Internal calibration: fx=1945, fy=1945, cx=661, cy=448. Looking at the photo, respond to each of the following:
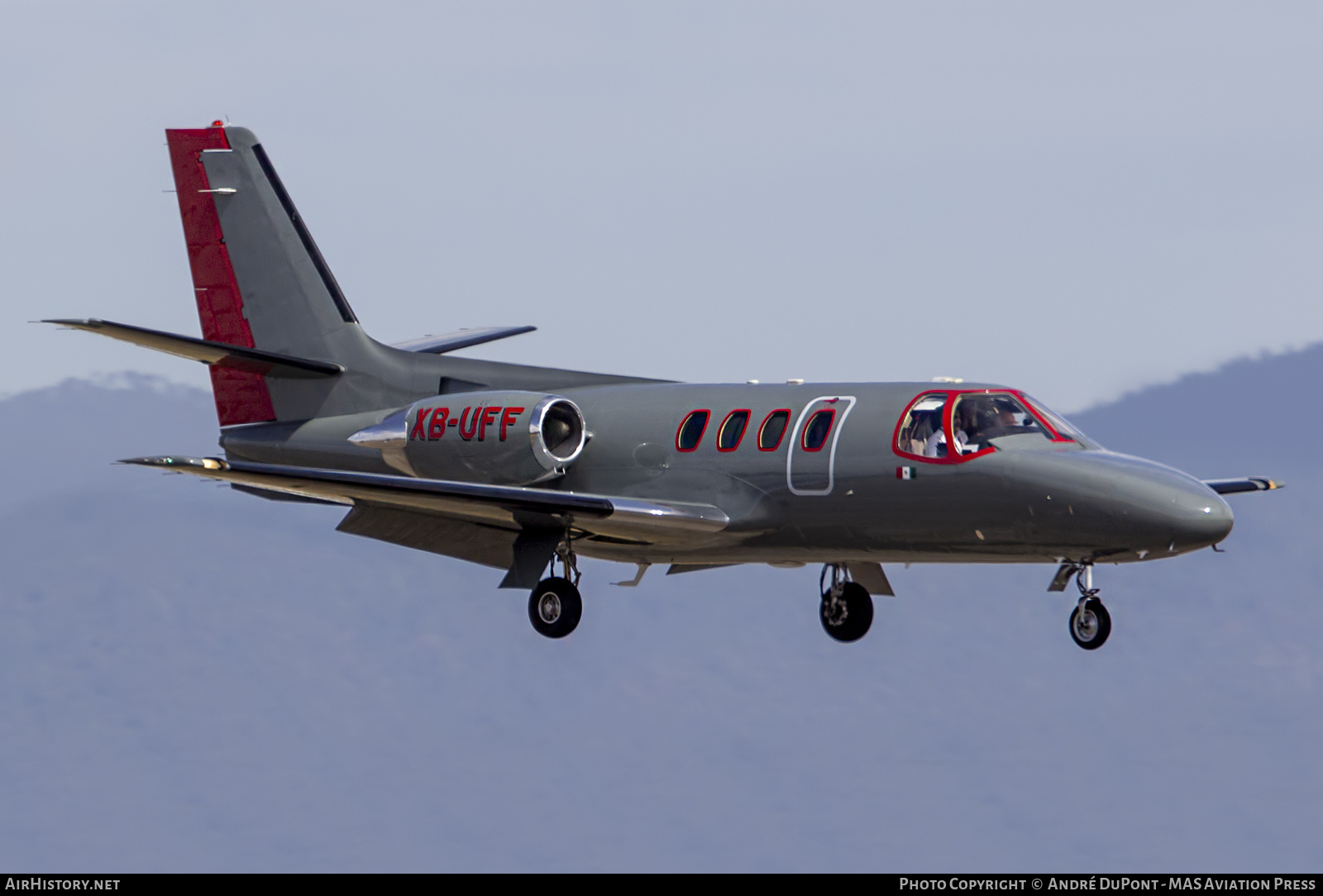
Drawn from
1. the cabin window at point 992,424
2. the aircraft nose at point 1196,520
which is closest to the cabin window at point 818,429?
the cabin window at point 992,424

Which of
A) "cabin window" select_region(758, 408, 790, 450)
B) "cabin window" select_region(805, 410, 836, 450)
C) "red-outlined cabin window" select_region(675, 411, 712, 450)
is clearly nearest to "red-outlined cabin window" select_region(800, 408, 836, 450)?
"cabin window" select_region(805, 410, 836, 450)

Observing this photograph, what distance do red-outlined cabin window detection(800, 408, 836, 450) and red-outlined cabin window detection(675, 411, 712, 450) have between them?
1.53m

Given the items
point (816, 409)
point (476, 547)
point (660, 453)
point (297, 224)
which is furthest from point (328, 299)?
point (816, 409)

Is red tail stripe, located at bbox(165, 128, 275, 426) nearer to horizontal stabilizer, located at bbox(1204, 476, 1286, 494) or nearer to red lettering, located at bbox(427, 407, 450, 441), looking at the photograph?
red lettering, located at bbox(427, 407, 450, 441)

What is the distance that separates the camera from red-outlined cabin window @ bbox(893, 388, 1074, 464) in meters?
23.1

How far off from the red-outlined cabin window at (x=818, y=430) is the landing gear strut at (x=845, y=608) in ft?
10.9

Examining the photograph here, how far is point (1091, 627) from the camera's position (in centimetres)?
2239

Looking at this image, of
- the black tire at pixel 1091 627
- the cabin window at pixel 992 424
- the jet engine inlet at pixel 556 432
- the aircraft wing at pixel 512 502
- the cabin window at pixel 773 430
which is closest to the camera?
the black tire at pixel 1091 627

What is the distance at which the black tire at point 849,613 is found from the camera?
27.2 m

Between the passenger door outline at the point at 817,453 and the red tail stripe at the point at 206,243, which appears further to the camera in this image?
the red tail stripe at the point at 206,243

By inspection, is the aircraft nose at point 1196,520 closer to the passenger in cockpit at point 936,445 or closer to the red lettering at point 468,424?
the passenger in cockpit at point 936,445

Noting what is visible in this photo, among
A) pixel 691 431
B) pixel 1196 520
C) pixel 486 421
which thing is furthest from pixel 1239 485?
pixel 486 421

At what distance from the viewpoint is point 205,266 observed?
29.7 metres

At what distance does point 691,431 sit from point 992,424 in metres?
4.19
